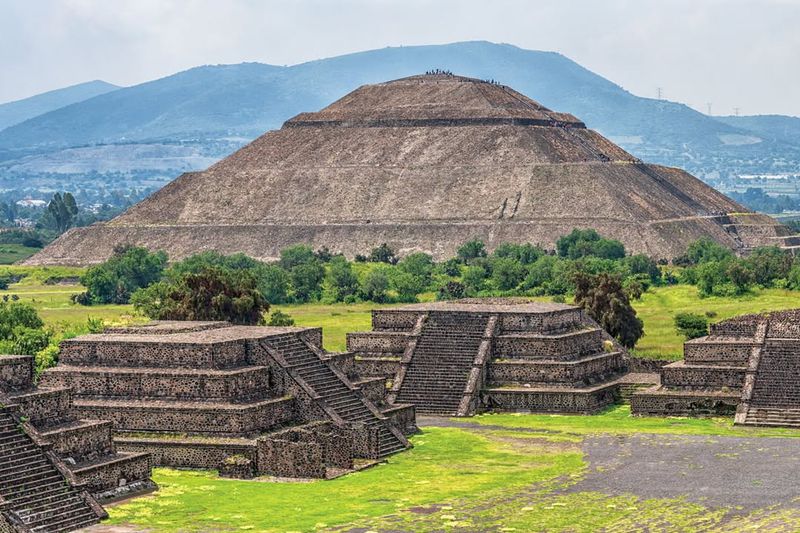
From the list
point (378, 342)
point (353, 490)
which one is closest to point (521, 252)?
point (378, 342)

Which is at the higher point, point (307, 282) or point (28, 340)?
point (307, 282)

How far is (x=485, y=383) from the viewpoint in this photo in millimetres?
64750

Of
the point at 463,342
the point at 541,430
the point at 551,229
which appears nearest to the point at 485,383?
the point at 463,342

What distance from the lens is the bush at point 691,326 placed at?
83.4 metres

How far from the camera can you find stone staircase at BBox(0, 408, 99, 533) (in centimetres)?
4097

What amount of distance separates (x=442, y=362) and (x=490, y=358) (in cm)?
180

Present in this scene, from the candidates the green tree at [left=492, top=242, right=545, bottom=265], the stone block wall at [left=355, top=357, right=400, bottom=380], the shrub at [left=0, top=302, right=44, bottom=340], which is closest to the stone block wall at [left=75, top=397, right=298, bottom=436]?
the stone block wall at [left=355, top=357, right=400, bottom=380]

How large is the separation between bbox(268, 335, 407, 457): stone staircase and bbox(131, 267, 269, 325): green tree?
60.6 ft

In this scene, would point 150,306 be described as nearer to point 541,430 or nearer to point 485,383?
point 485,383

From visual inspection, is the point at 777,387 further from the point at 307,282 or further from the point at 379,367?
the point at 307,282

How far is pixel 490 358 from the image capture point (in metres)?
65.4

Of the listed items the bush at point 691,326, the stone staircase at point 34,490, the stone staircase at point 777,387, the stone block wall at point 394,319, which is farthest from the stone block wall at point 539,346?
the stone staircase at point 34,490

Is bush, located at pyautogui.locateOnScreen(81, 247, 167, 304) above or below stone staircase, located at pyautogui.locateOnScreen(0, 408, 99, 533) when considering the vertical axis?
above

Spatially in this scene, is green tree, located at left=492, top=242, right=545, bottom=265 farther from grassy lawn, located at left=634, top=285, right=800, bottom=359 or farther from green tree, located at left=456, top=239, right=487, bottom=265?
grassy lawn, located at left=634, top=285, right=800, bottom=359
